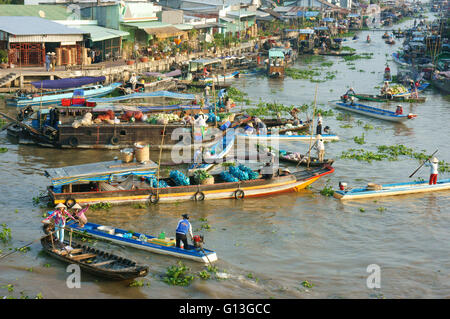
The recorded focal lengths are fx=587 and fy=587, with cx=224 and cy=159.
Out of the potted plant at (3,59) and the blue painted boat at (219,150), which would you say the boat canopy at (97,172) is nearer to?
the blue painted boat at (219,150)

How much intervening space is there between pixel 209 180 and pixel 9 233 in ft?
21.1

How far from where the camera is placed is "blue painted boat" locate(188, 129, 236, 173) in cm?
2189

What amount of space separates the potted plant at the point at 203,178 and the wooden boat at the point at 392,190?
4.43 meters

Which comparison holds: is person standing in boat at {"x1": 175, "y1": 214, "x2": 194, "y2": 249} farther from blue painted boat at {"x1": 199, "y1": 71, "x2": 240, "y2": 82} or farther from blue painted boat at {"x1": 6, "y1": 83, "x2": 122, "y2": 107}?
blue painted boat at {"x1": 199, "y1": 71, "x2": 240, "y2": 82}

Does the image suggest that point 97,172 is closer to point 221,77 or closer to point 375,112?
point 375,112

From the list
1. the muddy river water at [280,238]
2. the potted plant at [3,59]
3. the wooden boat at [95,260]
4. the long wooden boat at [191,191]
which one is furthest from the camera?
the potted plant at [3,59]

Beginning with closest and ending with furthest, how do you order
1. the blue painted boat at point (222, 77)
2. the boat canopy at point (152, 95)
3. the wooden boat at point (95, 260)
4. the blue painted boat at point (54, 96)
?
the wooden boat at point (95, 260)
the blue painted boat at point (54, 96)
the boat canopy at point (152, 95)
the blue painted boat at point (222, 77)

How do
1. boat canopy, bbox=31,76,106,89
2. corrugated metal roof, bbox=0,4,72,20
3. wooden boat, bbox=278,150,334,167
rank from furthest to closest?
1. corrugated metal roof, bbox=0,4,72,20
2. boat canopy, bbox=31,76,106,89
3. wooden boat, bbox=278,150,334,167

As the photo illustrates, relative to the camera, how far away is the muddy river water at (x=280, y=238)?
535 inches

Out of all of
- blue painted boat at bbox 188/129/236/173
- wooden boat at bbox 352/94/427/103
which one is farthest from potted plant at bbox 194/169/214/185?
wooden boat at bbox 352/94/427/103

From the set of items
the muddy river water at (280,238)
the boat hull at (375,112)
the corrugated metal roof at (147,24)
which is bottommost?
the muddy river water at (280,238)

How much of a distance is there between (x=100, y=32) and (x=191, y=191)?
27.9 metres

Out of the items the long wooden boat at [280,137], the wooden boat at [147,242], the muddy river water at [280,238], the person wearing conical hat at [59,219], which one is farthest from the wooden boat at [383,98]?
the person wearing conical hat at [59,219]

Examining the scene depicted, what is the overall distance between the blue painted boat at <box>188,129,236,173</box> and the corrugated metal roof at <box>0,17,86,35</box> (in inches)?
685
